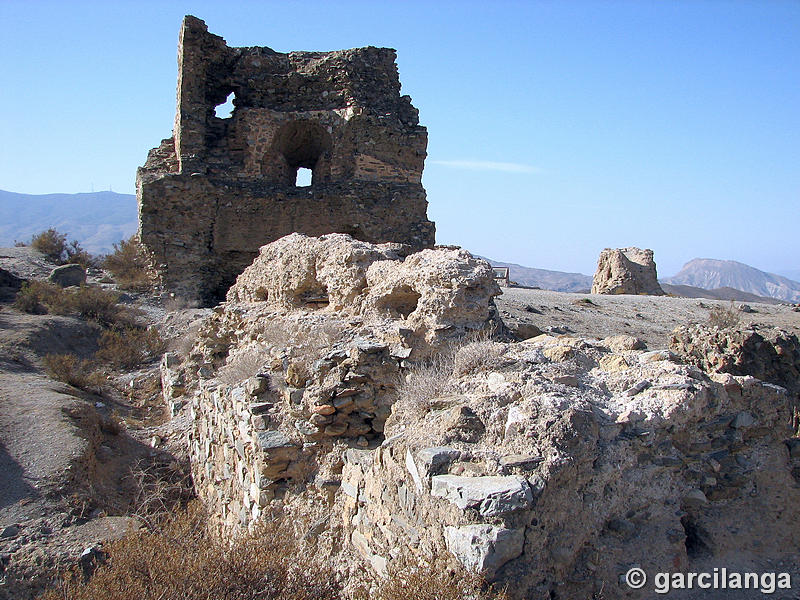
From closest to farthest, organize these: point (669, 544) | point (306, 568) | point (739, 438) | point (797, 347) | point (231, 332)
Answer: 1. point (669, 544)
2. point (306, 568)
3. point (739, 438)
4. point (797, 347)
5. point (231, 332)

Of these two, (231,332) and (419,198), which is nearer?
(231,332)

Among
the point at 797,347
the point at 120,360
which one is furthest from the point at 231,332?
the point at 797,347

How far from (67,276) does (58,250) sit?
11.9 ft

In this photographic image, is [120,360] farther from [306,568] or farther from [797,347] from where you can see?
[797,347]

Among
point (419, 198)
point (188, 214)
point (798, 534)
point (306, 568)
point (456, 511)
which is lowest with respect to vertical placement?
point (306, 568)

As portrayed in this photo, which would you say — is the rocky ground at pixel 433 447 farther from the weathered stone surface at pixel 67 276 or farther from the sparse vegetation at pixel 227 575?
the weathered stone surface at pixel 67 276

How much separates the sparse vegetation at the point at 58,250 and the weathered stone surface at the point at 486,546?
709 inches

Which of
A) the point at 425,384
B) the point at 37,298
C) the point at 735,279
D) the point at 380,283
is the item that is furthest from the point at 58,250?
the point at 735,279

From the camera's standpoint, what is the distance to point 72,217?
151000 mm

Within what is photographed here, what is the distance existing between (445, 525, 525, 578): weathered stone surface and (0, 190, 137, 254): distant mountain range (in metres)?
121

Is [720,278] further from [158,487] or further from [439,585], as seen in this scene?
[439,585]

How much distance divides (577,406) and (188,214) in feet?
40.1

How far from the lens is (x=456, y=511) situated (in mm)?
2580

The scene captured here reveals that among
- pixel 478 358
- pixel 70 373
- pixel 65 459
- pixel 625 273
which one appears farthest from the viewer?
pixel 625 273
